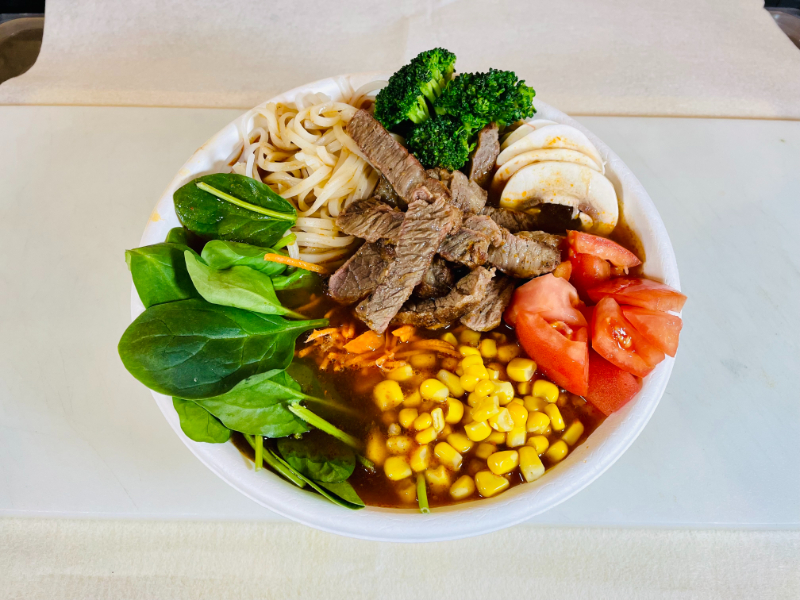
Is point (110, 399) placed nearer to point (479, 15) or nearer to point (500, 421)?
point (500, 421)

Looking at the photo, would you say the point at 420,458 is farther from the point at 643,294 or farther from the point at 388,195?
the point at 388,195

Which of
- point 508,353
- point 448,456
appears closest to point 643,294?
point 508,353

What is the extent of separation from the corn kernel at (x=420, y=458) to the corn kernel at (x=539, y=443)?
465 millimetres

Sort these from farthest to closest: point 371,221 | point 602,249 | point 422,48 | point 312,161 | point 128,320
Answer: point 422,48
point 128,320
point 312,161
point 371,221
point 602,249

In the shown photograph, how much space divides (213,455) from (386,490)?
754 mm

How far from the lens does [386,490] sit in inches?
88.1

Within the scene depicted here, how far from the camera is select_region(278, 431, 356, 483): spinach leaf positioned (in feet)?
7.02

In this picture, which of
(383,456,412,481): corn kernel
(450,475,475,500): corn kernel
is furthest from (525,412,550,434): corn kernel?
(383,456,412,481): corn kernel

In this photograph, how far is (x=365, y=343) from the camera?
8.38 feet

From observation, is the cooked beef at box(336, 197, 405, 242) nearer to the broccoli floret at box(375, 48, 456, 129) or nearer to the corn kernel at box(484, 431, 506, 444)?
the broccoli floret at box(375, 48, 456, 129)

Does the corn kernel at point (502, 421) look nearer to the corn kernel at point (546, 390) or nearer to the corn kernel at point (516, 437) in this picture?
the corn kernel at point (516, 437)

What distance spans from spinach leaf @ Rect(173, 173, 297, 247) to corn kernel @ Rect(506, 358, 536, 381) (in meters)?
1.31

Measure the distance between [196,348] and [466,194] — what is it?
1.51 meters

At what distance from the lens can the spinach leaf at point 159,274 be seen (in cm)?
216
